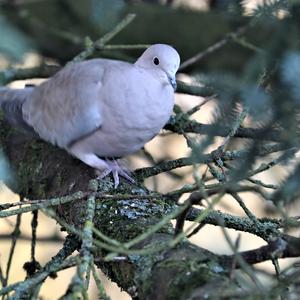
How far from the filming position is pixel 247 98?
0.80 m

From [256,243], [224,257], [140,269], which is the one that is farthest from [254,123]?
[256,243]

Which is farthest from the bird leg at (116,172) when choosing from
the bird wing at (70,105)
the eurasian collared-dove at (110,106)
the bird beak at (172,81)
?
the bird beak at (172,81)

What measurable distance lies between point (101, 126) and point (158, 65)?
0.68 ft

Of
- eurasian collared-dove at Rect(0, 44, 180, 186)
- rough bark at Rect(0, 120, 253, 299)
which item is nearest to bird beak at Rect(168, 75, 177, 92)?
eurasian collared-dove at Rect(0, 44, 180, 186)

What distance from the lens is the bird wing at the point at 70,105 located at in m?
1.75

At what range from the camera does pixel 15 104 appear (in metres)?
2.03

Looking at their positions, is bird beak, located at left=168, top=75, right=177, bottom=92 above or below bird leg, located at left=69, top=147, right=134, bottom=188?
above

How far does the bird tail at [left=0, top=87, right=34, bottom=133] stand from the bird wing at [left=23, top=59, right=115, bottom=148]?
3cm

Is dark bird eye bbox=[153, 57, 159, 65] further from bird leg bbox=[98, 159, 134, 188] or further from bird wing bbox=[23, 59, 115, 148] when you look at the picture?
bird leg bbox=[98, 159, 134, 188]

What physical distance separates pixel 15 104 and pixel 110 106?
41 cm

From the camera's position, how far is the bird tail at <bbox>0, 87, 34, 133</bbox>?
6.53ft

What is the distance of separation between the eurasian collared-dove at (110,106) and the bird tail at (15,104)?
0.44 feet

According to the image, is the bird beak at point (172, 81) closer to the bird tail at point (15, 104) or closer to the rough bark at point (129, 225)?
the rough bark at point (129, 225)

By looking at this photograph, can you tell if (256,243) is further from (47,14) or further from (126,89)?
(126,89)
